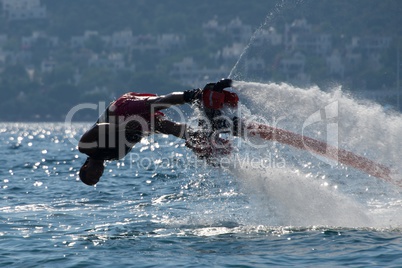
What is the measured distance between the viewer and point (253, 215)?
15852mm

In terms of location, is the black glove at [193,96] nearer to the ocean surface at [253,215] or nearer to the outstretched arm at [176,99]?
the outstretched arm at [176,99]

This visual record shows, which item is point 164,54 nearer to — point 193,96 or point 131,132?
point 131,132

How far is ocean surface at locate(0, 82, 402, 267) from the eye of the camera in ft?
41.4

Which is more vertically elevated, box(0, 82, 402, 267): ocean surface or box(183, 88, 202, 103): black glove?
box(183, 88, 202, 103): black glove

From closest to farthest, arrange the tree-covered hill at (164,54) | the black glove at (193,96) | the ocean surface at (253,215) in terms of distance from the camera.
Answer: the ocean surface at (253,215), the black glove at (193,96), the tree-covered hill at (164,54)

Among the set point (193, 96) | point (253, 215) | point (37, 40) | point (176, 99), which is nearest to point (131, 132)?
point (176, 99)

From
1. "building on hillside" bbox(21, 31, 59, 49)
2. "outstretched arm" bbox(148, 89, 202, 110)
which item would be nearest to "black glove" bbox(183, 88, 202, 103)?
"outstretched arm" bbox(148, 89, 202, 110)

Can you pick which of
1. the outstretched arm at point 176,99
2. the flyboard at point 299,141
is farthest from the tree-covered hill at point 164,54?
the outstretched arm at point 176,99

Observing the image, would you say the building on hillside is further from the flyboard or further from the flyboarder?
the flyboard

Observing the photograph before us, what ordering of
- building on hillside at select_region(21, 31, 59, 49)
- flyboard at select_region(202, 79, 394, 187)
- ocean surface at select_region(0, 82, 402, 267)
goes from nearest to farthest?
ocean surface at select_region(0, 82, 402, 267) < flyboard at select_region(202, 79, 394, 187) < building on hillside at select_region(21, 31, 59, 49)

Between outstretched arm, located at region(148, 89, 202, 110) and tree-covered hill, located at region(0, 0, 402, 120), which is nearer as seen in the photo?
outstretched arm, located at region(148, 89, 202, 110)

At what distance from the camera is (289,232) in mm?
13992

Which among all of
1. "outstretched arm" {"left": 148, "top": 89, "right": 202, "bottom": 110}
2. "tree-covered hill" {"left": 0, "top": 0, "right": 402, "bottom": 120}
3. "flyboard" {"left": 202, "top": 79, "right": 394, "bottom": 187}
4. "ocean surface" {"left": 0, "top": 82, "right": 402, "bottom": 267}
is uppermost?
"tree-covered hill" {"left": 0, "top": 0, "right": 402, "bottom": 120}

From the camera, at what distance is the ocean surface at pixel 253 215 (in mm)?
12617
